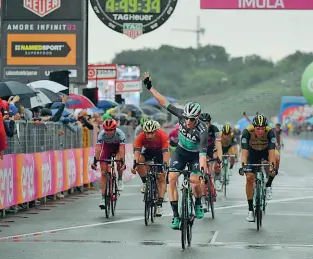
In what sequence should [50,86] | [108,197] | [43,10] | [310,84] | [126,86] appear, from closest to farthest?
[108,197] < [50,86] < [43,10] < [126,86] < [310,84]

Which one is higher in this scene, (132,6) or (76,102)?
(132,6)

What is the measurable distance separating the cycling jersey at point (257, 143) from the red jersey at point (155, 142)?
1496mm

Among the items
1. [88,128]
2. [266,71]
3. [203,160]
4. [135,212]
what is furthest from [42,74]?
[266,71]

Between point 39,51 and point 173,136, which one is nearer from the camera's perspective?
point 173,136

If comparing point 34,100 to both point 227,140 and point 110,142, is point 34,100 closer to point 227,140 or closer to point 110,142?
point 110,142

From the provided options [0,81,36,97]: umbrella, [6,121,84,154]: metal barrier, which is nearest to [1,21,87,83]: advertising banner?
[6,121,84,154]: metal barrier

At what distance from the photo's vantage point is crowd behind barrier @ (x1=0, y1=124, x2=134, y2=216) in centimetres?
1681

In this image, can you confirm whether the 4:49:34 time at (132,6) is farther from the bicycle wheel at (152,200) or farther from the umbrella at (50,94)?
the bicycle wheel at (152,200)

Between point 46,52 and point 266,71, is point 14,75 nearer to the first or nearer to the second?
point 46,52

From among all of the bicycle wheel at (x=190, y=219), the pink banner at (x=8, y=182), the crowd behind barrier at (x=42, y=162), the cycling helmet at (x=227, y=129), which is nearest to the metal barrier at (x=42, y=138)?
the crowd behind barrier at (x=42, y=162)

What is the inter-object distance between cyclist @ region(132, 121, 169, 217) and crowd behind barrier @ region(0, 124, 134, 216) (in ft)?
6.80

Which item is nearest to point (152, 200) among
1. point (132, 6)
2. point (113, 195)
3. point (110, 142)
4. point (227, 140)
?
point (113, 195)

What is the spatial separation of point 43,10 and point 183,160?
17.3 meters

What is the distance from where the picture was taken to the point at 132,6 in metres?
28.2
